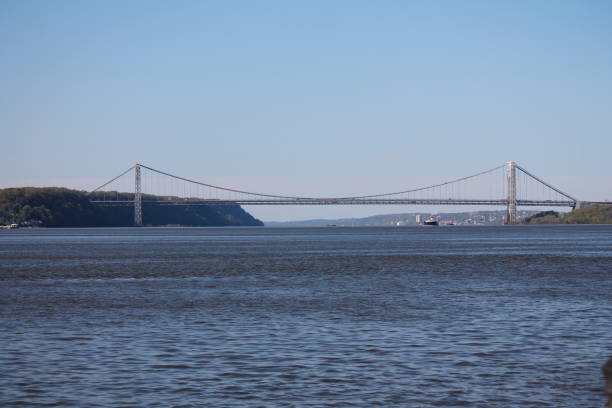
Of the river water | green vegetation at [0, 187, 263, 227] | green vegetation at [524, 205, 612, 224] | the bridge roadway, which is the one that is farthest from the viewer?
green vegetation at [524, 205, 612, 224]

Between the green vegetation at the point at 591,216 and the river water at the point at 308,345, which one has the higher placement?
the green vegetation at the point at 591,216

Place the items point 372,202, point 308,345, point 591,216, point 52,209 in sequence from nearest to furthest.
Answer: point 308,345 → point 372,202 → point 52,209 → point 591,216

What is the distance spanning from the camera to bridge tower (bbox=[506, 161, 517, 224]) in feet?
479

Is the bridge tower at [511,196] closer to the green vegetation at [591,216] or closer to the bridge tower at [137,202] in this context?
the green vegetation at [591,216]

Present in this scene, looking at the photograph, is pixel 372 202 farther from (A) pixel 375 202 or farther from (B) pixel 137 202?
(B) pixel 137 202

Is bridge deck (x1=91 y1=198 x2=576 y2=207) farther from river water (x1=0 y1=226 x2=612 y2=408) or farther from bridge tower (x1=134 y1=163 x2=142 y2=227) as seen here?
river water (x1=0 y1=226 x2=612 y2=408)

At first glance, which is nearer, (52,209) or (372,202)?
(372,202)

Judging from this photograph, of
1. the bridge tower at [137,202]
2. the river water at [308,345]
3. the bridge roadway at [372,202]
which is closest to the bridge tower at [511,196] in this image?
the bridge roadway at [372,202]

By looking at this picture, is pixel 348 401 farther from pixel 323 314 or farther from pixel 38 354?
pixel 323 314

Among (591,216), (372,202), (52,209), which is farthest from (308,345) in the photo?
(591,216)

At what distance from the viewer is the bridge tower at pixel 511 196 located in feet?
479

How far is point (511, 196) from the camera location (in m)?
151

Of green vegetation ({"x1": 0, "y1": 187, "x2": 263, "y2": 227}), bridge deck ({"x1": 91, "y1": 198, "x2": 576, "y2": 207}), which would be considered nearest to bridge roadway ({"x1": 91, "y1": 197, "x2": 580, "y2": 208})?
bridge deck ({"x1": 91, "y1": 198, "x2": 576, "y2": 207})

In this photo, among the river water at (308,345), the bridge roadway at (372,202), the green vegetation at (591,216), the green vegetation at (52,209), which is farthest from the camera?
the green vegetation at (591,216)
